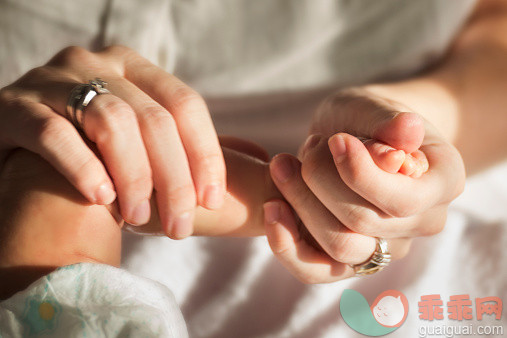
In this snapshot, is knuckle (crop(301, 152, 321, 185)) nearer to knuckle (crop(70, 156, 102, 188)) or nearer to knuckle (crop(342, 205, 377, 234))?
knuckle (crop(342, 205, 377, 234))

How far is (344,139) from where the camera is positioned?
456 millimetres

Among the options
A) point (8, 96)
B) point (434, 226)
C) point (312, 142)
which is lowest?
point (434, 226)

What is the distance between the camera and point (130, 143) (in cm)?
45

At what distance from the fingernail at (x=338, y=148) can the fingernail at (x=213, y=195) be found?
118 millimetres

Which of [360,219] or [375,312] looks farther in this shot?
[375,312]

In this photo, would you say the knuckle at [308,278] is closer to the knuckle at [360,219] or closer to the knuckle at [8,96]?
the knuckle at [360,219]

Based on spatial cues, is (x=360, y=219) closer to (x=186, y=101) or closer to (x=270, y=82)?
(x=186, y=101)

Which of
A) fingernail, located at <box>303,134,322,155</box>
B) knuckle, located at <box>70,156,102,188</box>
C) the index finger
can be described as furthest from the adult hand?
knuckle, located at <box>70,156,102,188</box>

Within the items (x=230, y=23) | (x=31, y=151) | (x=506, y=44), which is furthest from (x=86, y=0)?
(x=506, y=44)

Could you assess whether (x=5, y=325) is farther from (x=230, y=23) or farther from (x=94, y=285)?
(x=230, y=23)

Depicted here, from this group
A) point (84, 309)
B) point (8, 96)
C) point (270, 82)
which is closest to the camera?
point (84, 309)

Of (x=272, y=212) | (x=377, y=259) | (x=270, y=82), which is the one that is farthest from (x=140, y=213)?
(x=270, y=82)

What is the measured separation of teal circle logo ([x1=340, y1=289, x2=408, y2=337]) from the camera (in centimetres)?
61

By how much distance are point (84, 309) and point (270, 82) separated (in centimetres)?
55
